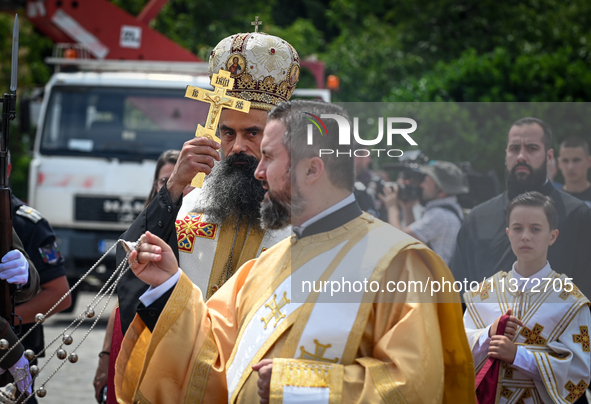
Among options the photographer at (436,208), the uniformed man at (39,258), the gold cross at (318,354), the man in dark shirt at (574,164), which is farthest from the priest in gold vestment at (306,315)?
the man in dark shirt at (574,164)

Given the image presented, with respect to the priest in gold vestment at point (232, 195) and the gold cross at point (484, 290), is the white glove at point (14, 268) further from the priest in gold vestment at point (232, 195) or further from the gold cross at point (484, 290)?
the gold cross at point (484, 290)

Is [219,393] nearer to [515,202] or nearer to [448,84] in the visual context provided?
[515,202]

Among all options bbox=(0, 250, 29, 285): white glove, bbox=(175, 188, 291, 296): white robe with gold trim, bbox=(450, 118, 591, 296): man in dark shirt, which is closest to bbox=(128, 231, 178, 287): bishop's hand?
bbox=(175, 188, 291, 296): white robe with gold trim

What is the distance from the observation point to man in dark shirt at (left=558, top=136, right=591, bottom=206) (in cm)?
452

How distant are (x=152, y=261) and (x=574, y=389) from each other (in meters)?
1.79

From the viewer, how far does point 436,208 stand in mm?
5160

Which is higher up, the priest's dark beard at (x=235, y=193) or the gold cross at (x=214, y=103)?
the gold cross at (x=214, y=103)

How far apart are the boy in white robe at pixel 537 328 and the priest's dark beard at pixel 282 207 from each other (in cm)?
112

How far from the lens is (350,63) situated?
18.2 meters

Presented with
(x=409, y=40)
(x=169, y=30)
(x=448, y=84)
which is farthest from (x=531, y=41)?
(x=169, y=30)

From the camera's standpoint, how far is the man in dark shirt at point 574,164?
4.52m

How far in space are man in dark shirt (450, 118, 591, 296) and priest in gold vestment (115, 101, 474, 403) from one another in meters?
1.08

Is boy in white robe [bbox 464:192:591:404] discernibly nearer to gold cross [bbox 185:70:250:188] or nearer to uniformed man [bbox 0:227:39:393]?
gold cross [bbox 185:70:250:188]

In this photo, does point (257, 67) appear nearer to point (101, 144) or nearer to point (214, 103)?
point (214, 103)
